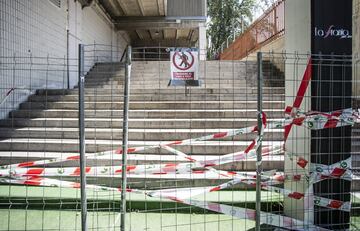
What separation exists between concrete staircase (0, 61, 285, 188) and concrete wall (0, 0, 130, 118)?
0.52m

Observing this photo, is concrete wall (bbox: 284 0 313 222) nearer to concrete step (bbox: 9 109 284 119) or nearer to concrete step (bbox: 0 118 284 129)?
concrete step (bbox: 0 118 284 129)

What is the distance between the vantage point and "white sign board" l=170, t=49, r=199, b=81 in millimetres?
4775

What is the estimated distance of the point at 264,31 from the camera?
14.1 meters

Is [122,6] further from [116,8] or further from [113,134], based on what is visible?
[113,134]

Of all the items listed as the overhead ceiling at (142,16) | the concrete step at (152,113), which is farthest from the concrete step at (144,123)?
the overhead ceiling at (142,16)

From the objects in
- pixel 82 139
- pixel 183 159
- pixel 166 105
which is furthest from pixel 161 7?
pixel 82 139

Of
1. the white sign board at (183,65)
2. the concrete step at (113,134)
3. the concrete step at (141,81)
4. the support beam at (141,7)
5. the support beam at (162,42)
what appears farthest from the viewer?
the support beam at (162,42)

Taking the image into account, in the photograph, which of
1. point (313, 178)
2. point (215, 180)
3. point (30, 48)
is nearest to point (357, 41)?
point (215, 180)

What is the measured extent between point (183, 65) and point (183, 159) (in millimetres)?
1808

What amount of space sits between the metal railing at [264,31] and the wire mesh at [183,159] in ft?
10.8

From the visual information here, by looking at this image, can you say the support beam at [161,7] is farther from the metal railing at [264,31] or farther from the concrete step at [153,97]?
the concrete step at [153,97]

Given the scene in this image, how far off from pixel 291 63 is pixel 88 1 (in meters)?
10.6

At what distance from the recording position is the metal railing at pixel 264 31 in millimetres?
12305

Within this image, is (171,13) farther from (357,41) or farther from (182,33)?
(357,41)
